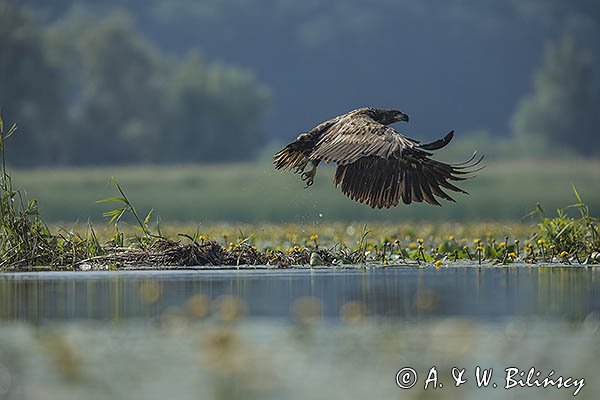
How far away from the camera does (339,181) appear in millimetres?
10906

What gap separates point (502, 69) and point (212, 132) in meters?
22.9

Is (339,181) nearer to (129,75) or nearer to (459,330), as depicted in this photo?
(459,330)

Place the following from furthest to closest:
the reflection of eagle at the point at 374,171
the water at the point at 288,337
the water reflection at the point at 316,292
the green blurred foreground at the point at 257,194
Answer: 1. the green blurred foreground at the point at 257,194
2. the reflection of eagle at the point at 374,171
3. the water reflection at the point at 316,292
4. the water at the point at 288,337

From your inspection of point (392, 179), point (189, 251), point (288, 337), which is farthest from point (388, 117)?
point (288, 337)

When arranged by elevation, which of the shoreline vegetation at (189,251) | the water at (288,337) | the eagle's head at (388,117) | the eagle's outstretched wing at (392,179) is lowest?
the water at (288,337)

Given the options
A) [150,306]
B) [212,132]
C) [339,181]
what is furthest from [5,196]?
[212,132]

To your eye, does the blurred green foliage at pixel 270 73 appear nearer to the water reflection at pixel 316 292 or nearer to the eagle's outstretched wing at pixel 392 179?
the eagle's outstretched wing at pixel 392 179

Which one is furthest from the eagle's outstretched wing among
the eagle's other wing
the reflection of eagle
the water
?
the water

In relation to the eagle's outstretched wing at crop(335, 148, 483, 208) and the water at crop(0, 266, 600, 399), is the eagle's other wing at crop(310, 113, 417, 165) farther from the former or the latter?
the water at crop(0, 266, 600, 399)

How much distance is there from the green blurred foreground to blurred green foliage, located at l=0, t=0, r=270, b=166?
2221cm

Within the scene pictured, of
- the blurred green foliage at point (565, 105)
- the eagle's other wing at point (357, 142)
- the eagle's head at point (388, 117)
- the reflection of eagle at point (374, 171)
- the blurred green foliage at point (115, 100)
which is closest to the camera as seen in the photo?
the eagle's other wing at point (357, 142)

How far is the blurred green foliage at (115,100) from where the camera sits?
61.8m

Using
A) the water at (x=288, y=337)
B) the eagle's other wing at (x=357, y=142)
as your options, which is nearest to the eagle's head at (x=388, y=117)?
the eagle's other wing at (x=357, y=142)

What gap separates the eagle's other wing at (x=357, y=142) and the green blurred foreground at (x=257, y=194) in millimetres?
21833
